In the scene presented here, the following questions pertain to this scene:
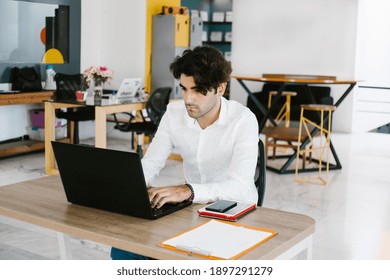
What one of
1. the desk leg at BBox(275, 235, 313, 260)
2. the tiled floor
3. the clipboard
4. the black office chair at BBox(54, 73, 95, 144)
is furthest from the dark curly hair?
the black office chair at BBox(54, 73, 95, 144)

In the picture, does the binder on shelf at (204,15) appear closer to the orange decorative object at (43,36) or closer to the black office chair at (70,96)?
the orange decorative object at (43,36)

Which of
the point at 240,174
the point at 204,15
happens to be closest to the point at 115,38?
the point at 204,15

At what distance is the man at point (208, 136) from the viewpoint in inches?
92.3

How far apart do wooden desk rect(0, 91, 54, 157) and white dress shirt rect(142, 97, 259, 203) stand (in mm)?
4628

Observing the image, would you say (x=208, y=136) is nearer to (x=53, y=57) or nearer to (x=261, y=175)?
(x=261, y=175)

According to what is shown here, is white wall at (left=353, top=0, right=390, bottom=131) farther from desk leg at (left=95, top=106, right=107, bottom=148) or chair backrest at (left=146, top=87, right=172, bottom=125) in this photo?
desk leg at (left=95, top=106, right=107, bottom=148)

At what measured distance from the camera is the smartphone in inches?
79.7

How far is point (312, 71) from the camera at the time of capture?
1012cm

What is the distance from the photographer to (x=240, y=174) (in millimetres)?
2357

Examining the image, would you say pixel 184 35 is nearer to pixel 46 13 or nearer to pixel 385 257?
pixel 46 13

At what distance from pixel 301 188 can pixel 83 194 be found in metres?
4.20

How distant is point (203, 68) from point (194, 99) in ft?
0.44

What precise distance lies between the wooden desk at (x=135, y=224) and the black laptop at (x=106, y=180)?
32 millimetres
